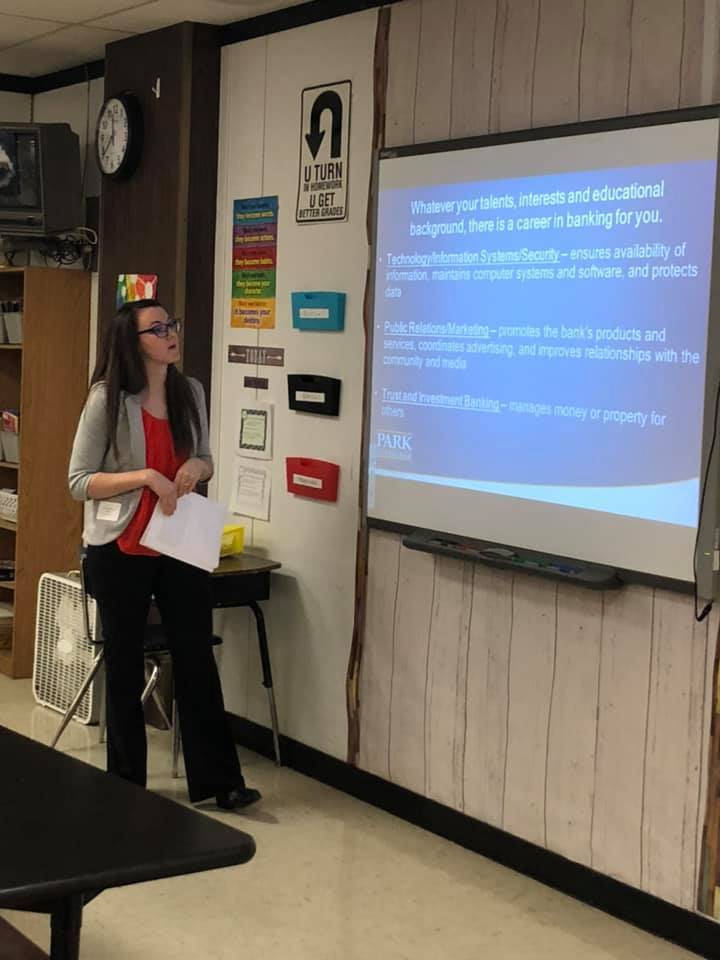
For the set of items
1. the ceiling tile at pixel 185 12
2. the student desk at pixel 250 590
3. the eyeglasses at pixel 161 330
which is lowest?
the student desk at pixel 250 590

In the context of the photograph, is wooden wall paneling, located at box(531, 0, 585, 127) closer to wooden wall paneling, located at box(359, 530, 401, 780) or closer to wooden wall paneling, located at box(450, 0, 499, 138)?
wooden wall paneling, located at box(450, 0, 499, 138)

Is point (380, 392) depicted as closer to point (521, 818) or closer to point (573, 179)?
point (573, 179)

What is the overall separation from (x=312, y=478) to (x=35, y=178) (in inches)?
83.0

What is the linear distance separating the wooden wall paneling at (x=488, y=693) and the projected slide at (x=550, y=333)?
0.31m

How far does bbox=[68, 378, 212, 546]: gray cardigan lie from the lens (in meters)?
4.02

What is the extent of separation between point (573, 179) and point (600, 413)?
622mm

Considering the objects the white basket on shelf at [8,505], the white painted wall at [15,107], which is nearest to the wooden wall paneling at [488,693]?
the white basket on shelf at [8,505]

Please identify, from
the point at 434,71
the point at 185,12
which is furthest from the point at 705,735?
the point at 185,12

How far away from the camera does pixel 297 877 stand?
3.80 m

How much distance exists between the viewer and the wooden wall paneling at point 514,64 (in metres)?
3.76

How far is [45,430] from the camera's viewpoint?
5.87 metres

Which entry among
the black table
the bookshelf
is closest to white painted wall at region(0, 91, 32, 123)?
the bookshelf

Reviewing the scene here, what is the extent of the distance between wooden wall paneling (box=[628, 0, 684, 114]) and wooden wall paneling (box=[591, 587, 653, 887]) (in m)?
1.23

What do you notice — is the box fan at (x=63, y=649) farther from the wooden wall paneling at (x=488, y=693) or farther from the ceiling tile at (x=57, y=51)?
the ceiling tile at (x=57, y=51)
